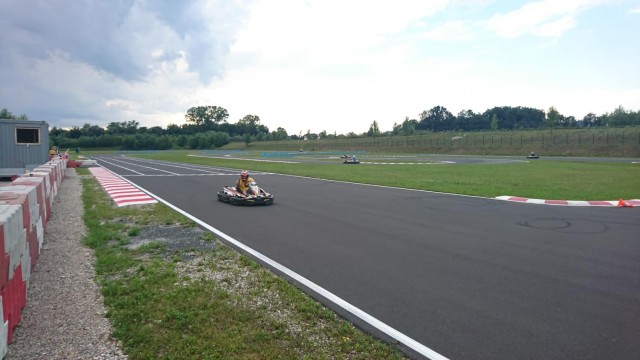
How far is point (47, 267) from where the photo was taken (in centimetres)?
634

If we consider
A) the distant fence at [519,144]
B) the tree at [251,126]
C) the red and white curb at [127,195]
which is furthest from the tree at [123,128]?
the red and white curb at [127,195]

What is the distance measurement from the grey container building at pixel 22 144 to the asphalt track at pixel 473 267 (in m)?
13.0

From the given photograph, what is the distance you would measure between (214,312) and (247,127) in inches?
6304

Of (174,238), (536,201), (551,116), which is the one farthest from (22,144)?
(551,116)

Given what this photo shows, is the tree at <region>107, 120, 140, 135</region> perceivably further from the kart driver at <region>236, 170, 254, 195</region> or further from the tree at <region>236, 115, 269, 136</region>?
the kart driver at <region>236, 170, 254, 195</region>

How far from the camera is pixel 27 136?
20.6 metres

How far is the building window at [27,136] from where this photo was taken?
66.2 feet

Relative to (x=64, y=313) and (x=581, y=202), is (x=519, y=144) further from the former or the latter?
(x=64, y=313)

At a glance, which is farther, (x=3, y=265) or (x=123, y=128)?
(x=123, y=128)

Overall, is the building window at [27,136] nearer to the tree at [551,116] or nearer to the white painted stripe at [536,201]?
the white painted stripe at [536,201]

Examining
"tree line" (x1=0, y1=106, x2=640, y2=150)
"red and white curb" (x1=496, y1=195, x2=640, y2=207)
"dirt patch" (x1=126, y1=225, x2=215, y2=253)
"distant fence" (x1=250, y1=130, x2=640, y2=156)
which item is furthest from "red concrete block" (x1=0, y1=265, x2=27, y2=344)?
"tree line" (x1=0, y1=106, x2=640, y2=150)

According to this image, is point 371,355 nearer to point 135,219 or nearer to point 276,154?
point 135,219

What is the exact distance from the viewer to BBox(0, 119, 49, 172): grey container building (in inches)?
771

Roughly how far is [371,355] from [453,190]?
13.2 m
